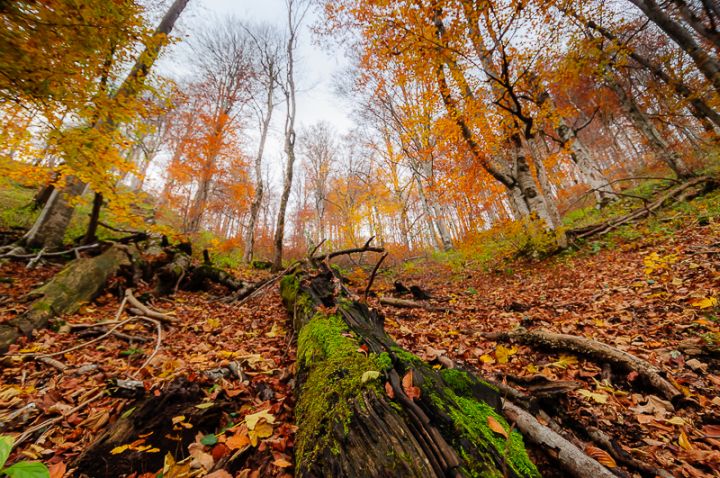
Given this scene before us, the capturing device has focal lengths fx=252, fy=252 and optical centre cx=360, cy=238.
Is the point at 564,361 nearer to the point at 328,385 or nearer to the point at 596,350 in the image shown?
the point at 596,350

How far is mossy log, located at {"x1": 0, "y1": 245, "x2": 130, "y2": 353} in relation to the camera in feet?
9.78

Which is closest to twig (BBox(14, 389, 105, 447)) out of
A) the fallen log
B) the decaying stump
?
the decaying stump

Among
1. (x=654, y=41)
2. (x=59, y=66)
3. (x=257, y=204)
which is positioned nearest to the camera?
(x=59, y=66)

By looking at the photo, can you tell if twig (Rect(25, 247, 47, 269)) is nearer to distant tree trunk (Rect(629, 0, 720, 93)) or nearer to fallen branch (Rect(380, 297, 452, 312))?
fallen branch (Rect(380, 297, 452, 312))

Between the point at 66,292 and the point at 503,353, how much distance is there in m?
6.06

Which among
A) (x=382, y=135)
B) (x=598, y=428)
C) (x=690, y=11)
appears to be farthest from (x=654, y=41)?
(x=598, y=428)

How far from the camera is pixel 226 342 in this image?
3.48 m

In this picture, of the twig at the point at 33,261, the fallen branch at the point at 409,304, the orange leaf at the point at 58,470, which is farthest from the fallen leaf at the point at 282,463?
the twig at the point at 33,261

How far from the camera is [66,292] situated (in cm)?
374

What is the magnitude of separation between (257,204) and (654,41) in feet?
68.4

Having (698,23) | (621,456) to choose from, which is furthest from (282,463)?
(698,23)

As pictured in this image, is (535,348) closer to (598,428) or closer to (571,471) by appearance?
(598,428)

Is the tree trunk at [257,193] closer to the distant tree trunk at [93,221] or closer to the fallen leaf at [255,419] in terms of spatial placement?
the distant tree trunk at [93,221]

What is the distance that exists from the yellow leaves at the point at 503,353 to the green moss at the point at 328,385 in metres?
1.77
